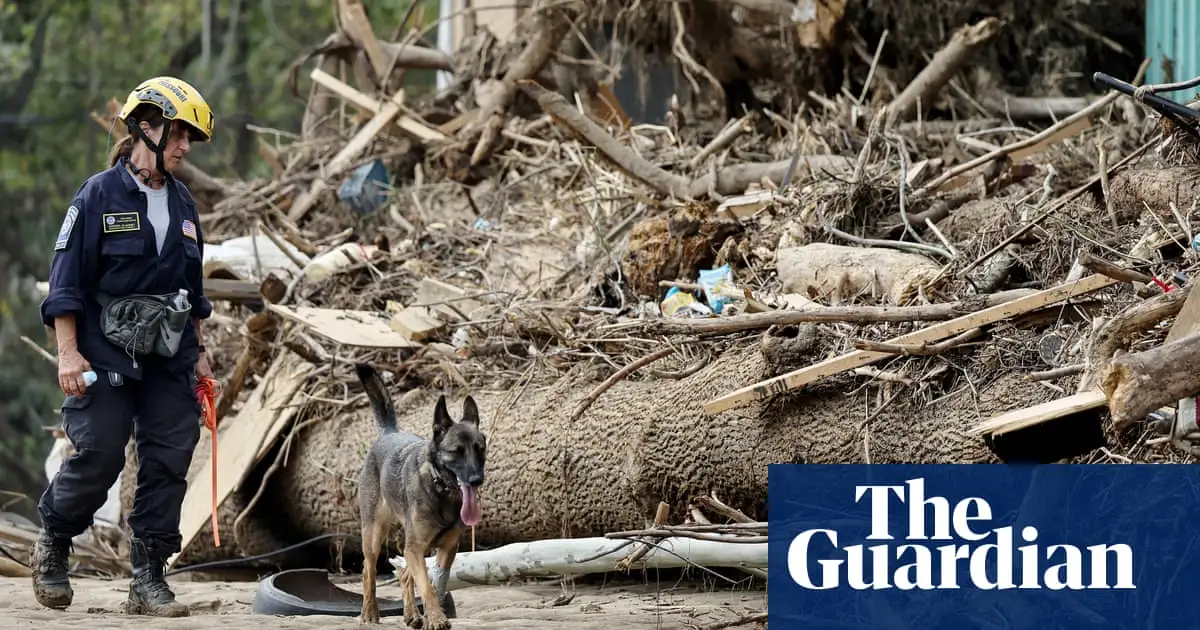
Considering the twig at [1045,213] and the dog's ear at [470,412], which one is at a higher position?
the twig at [1045,213]

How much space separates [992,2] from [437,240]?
14.4 ft

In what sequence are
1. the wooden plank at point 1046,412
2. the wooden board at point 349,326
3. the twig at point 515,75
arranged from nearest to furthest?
the wooden plank at point 1046,412 → the wooden board at point 349,326 → the twig at point 515,75

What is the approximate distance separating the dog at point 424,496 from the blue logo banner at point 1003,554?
1194 millimetres

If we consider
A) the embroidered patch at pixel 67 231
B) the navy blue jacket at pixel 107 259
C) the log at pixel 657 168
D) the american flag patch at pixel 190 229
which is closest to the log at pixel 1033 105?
the log at pixel 657 168

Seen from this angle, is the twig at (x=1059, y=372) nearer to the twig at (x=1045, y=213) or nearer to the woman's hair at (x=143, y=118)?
the twig at (x=1045, y=213)

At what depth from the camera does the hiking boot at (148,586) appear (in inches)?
276

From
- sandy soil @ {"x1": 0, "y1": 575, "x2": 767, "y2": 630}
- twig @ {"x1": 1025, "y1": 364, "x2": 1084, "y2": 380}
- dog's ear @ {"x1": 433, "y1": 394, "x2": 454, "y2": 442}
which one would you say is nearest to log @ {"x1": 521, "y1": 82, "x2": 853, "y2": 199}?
sandy soil @ {"x1": 0, "y1": 575, "x2": 767, "y2": 630}

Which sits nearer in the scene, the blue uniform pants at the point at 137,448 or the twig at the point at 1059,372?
the twig at the point at 1059,372

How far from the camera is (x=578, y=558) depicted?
7.47 meters

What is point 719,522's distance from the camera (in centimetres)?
734

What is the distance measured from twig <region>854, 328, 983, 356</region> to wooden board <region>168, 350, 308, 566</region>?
13.0ft

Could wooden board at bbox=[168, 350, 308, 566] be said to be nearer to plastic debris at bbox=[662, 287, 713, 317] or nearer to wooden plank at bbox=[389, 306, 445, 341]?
wooden plank at bbox=[389, 306, 445, 341]

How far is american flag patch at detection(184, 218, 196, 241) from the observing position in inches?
276

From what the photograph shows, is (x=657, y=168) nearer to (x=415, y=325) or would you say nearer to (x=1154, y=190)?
(x=415, y=325)
